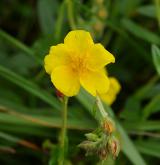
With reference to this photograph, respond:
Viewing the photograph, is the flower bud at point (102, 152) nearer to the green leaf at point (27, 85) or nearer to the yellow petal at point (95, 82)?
the yellow petal at point (95, 82)

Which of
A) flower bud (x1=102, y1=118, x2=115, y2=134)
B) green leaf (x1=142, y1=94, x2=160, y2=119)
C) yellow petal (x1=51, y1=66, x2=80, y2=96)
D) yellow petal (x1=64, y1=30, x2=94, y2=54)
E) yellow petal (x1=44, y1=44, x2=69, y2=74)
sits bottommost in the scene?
flower bud (x1=102, y1=118, x2=115, y2=134)

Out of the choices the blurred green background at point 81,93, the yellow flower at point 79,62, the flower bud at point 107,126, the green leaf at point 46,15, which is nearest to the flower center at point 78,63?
the yellow flower at point 79,62

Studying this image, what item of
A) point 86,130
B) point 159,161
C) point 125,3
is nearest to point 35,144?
point 86,130

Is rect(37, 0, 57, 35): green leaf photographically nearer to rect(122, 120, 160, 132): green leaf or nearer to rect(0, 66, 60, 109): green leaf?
rect(0, 66, 60, 109): green leaf

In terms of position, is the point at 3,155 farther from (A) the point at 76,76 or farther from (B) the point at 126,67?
(B) the point at 126,67

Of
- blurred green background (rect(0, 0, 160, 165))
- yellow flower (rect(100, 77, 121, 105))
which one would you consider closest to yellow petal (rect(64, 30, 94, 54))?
blurred green background (rect(0, 0, 160, 165))

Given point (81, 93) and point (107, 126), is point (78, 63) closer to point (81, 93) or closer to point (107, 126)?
point (107, 126)

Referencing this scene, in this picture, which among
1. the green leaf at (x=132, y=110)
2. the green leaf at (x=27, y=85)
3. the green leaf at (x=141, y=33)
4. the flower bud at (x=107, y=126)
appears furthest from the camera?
the green leaf at (x=141, y=33)
